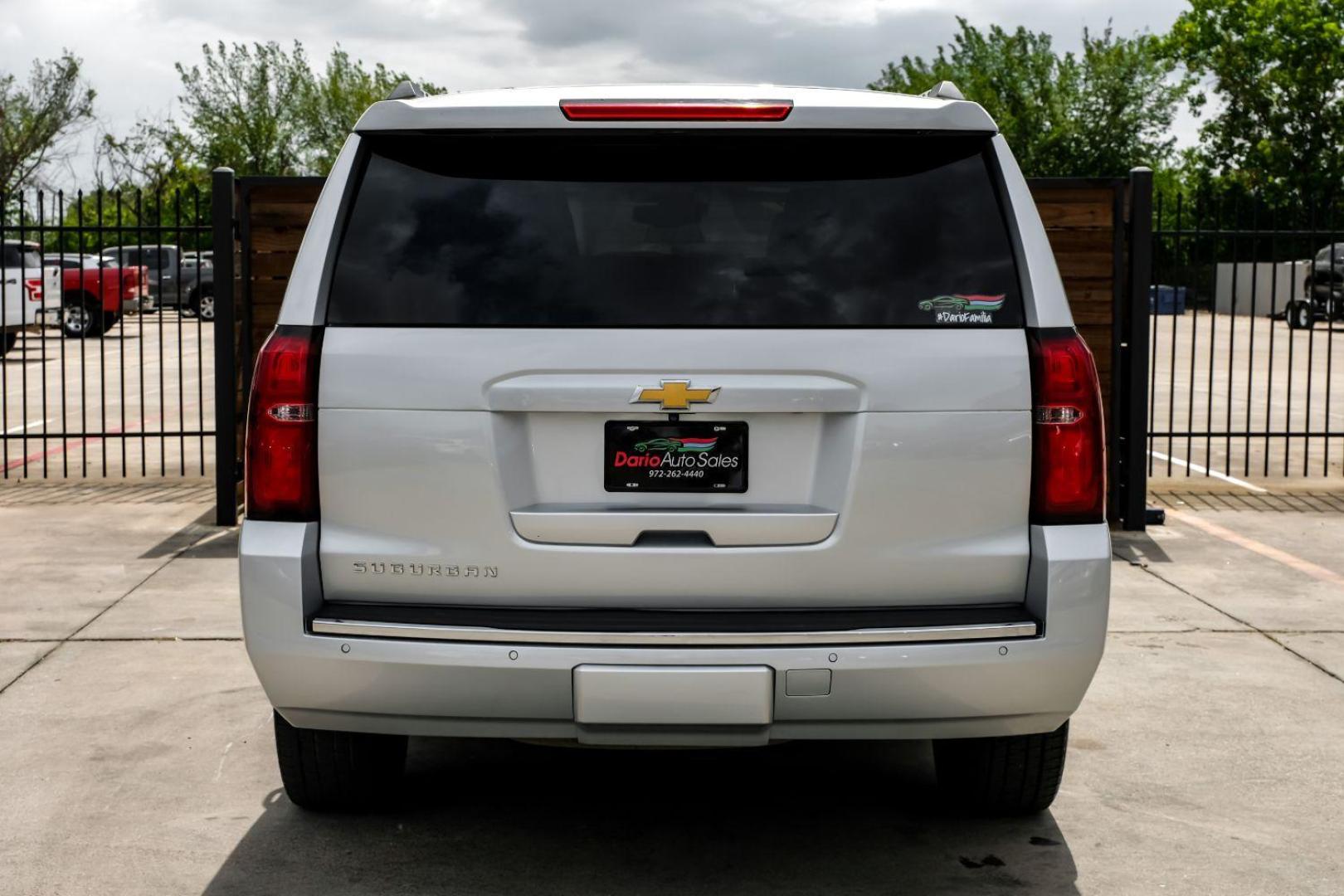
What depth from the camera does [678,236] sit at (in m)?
3.79

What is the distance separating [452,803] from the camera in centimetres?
481

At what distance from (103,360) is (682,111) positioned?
31.8 feet

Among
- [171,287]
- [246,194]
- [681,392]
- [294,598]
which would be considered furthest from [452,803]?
[171,287]

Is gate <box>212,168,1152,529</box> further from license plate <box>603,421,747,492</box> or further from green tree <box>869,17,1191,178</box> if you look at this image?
green tree <box>869,17,1191,178</box>

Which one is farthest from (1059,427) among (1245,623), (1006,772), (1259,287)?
(1259,287)

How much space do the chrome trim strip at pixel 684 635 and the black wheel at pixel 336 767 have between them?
0.70 metres

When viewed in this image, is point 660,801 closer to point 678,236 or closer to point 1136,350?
point 678,236

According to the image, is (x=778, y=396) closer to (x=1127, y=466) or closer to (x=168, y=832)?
(x=168, y=832)

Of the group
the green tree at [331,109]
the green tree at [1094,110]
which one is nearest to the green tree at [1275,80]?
the green tree at [1094,110]

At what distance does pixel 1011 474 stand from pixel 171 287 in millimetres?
38073

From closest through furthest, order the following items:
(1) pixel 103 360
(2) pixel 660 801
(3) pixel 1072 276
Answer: (2) pixel 660 801 → (3) pixel 1072 276 → (1) pixel 103 360

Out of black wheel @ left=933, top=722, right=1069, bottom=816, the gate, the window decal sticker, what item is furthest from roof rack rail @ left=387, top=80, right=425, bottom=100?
the gate

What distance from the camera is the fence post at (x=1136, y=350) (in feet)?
31.4

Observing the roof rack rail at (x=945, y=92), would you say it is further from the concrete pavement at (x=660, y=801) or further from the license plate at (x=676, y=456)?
the concrete pavement at (x=660, y=801)
